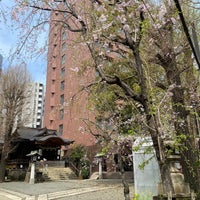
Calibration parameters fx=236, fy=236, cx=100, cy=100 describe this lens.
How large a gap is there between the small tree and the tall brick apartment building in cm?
282

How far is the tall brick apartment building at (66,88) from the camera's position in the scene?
671 cm

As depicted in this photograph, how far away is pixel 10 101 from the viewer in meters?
19.7

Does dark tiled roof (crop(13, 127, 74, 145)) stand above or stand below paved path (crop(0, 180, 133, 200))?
above

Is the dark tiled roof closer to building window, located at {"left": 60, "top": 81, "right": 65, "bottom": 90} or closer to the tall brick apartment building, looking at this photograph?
the tall brick apartment building

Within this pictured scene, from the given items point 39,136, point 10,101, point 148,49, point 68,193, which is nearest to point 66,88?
point 39,136

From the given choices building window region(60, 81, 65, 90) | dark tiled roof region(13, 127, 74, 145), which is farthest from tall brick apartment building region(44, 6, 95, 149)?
dark tiled roof region(13, 127, 74, 145)

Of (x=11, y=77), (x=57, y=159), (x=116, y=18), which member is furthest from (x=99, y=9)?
(x=57, y=159)

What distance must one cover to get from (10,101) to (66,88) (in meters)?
12.0

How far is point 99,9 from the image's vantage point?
6180 mm

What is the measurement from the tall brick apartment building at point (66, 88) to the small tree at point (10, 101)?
2.82 metres

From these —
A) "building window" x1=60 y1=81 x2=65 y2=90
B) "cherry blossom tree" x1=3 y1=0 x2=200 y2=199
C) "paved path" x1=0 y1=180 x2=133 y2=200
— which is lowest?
"paved path" x1=0 y1=180 x2=133 y2=200

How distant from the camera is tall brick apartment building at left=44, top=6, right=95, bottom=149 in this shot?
6.71 meters

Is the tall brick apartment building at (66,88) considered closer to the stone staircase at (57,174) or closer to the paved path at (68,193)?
the paved path at (68,193)

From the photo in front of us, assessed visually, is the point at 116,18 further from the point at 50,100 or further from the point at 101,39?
the point at 50,100
